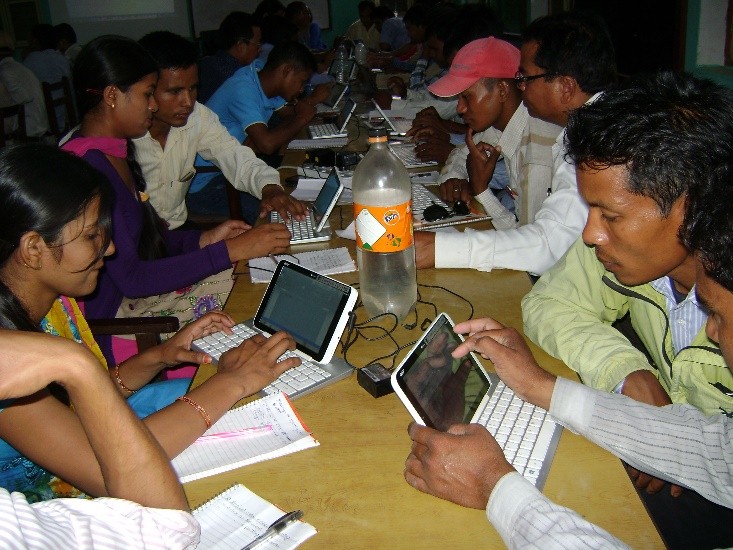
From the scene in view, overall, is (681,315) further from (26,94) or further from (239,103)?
(26,94)

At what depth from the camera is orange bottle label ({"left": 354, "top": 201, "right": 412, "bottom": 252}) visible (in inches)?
57.3

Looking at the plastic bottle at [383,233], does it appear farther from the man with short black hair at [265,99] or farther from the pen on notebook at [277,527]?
the man with short black hair at [265,99]

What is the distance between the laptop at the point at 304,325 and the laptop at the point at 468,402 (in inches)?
9.3

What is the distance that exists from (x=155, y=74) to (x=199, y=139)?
2.38 feet

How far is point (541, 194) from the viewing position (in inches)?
87.9

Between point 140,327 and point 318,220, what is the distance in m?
0.77

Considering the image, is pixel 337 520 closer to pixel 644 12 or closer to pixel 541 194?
pixel 541 194

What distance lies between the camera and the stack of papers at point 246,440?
43.3 inches

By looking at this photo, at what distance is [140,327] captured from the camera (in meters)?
1.67

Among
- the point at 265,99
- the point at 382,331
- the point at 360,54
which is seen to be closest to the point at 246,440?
the point at 382,331

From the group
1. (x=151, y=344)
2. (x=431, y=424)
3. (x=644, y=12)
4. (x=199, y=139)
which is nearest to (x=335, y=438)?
(x=431, y=424)

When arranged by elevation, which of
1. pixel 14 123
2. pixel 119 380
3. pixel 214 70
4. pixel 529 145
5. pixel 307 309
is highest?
pixel 214 70

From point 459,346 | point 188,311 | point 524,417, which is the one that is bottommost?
point 188,311

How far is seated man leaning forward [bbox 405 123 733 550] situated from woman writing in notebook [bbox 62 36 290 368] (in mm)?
996
